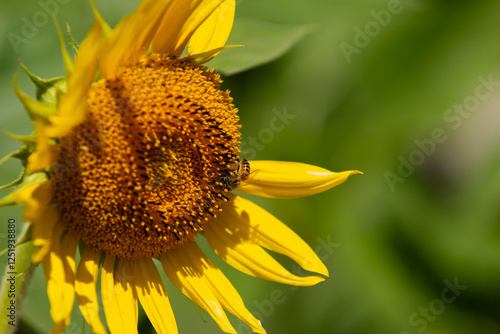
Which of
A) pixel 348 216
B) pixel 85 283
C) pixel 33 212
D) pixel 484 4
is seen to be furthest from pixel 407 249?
pixel 33 212

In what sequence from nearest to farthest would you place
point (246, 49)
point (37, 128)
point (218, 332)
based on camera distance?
point (37, 128)
point (246, 49)
point (218, 332)

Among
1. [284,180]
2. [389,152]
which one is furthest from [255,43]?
[389,152]

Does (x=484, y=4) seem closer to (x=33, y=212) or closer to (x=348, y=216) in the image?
(x=348, y=216)

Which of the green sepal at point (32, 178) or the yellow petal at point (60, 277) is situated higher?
the green sepal at point (32, 178)

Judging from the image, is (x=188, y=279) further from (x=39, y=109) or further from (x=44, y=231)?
(x=39, y=109)

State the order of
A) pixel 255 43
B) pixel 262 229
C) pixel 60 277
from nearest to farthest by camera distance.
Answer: pixel 60 277 → pixel 262 229 → pixel 255 43

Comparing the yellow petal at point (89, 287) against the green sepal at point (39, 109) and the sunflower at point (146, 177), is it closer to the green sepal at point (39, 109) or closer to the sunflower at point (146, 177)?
the sunflower at point (146, 177)

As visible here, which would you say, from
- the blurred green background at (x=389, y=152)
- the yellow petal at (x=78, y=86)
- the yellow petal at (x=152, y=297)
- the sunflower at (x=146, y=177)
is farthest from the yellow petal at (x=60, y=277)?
the blurred green background at (x=389, y=152)
